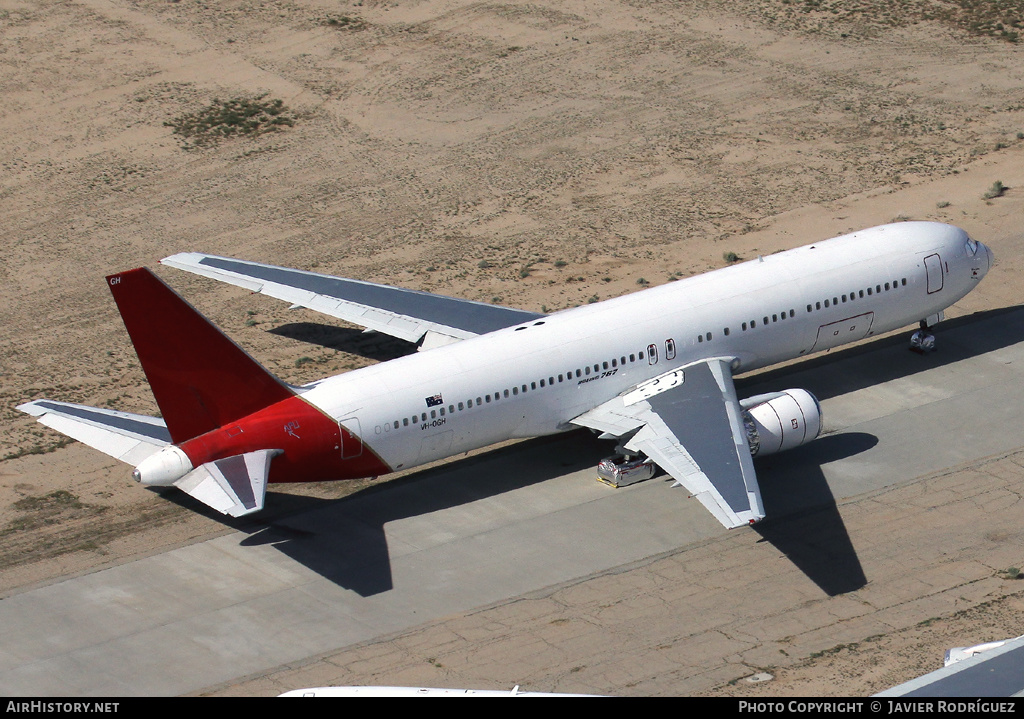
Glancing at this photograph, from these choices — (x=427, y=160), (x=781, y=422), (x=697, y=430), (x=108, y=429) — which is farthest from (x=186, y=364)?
(x=427, y=160)

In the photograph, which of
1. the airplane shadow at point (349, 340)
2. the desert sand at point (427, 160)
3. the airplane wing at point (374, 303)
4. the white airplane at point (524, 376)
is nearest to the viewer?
the white airplane at point (524, 376)

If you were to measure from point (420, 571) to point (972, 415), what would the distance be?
63.4 ft

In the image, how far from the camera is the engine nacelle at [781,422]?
4169cm

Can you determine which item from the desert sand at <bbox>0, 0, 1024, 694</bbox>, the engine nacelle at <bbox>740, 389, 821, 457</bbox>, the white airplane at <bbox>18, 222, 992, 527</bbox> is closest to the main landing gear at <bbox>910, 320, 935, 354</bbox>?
the white airplane at <bbox>18, 222, 992, 527</bbox>

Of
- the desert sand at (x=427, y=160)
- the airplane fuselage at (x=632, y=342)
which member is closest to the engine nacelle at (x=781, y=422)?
the airplane fuselage at (x=632, y=342)

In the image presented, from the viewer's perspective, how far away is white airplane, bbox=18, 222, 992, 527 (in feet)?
124

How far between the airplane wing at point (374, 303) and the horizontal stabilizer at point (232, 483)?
33.2 ft

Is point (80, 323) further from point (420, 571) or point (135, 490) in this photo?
point (420, 571)

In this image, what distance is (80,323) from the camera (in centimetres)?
5366

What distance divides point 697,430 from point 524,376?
5.55 meters

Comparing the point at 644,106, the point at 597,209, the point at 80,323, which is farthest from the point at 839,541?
the point at 644,106

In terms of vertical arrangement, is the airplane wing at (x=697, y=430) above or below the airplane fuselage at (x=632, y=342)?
below

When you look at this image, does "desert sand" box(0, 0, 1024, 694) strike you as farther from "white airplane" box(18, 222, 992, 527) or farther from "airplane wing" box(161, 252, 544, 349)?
"white airplane" box(18, 222, 992, 527)

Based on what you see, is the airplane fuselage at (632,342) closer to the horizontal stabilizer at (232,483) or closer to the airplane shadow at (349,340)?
the horizontal stabilizer at (232,483)
